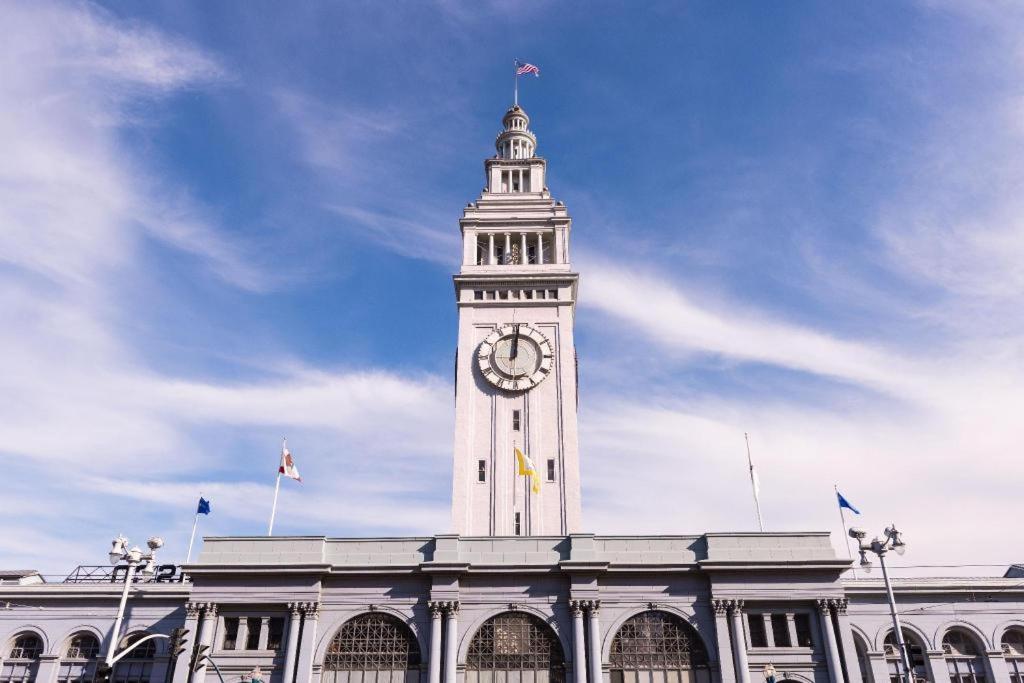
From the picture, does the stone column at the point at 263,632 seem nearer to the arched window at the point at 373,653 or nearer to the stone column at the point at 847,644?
the arched window at the point at 373,653

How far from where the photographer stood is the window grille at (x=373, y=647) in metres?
44.1

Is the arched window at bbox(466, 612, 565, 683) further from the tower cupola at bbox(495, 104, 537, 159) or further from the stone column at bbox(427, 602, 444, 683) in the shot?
the tower cupola at bbox(495, 104, 537, 159)

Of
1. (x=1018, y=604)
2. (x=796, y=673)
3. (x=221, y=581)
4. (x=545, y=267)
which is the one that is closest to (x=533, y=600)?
(x=796, y=673)

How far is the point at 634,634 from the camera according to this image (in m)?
44.3

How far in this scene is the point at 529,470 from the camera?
53.2 meters

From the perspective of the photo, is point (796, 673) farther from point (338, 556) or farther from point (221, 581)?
point (221, 581)

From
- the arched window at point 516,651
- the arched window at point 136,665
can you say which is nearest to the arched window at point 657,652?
the arched window at point 516,651

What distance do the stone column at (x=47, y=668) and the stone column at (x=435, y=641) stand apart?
82.0ft

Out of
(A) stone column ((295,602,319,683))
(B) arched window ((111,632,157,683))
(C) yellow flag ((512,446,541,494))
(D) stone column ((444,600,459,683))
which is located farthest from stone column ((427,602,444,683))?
(B) arched window ((111,632,157,683))

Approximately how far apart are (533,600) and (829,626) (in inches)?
657

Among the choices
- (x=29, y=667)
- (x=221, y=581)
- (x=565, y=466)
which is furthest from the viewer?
(x=565, y=466)

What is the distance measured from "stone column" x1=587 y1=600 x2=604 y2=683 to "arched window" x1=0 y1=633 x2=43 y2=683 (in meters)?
35.5

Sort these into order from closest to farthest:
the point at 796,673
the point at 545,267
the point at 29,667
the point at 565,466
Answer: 1. the point at 796,673
2. the point at 29,667
3. the point at 565,466
4. the point at 545,267

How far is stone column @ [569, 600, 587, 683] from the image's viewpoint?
42.5 meters
